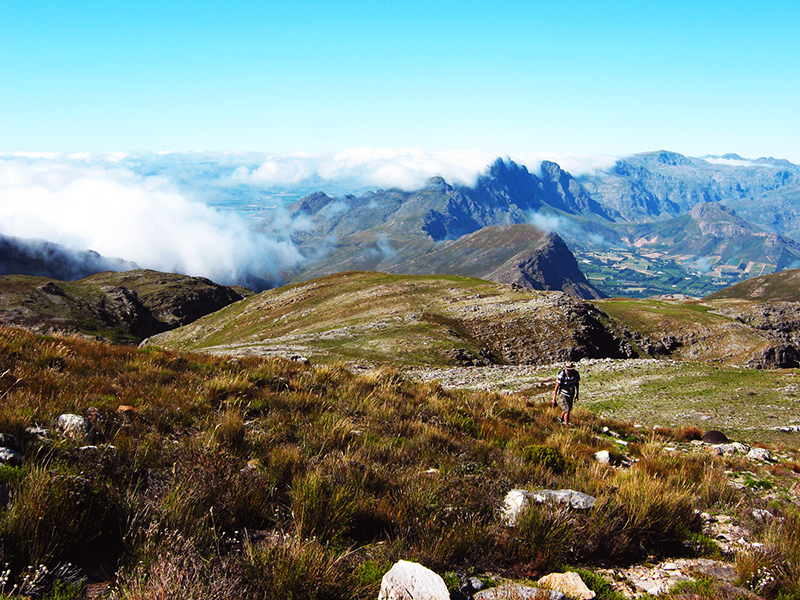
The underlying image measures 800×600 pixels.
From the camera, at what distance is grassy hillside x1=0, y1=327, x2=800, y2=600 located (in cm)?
386

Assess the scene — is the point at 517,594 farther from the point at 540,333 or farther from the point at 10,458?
the point at 540,333

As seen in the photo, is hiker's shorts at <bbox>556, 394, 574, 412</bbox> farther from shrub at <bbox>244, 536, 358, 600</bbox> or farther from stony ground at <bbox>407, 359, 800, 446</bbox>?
shrub at <bbox>244, 536, 358, 600</bbox>

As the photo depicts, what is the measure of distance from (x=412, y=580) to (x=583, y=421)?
15.1 m

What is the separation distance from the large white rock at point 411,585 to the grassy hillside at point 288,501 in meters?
0.25

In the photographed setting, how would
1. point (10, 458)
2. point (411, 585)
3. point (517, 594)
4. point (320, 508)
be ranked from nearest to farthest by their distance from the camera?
A: point (411, 585) < point (517, 594) < point (10, 458) < point (320, 508)

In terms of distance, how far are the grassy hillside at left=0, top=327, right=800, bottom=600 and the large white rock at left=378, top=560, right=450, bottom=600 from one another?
255mm

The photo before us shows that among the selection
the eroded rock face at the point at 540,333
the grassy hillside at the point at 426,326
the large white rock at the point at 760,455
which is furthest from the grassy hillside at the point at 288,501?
the eroded rock face at the point at 540,333

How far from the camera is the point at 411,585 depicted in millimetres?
3932

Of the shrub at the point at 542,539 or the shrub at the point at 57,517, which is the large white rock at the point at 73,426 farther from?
the shrub at the point at 542,539

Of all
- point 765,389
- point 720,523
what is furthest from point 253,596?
point 765,389

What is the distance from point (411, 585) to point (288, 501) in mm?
2358

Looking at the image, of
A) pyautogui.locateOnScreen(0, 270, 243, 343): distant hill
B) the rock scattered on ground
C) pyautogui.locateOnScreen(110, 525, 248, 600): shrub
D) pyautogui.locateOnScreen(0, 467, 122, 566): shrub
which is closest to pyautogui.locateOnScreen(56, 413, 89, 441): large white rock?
pyautogui.locateOnScreen(0, 467, 122, 566): shrub

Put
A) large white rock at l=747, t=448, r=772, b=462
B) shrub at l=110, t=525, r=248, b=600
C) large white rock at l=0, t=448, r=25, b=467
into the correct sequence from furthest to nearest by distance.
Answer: large white rock at l=747, t=448, r=772, b=462, large white rock at l=0, t=448, r=25, b=467, shrub at l=110, t=525, r=248, b=600

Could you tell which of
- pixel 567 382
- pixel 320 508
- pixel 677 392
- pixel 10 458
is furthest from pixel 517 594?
pixel 677 392
